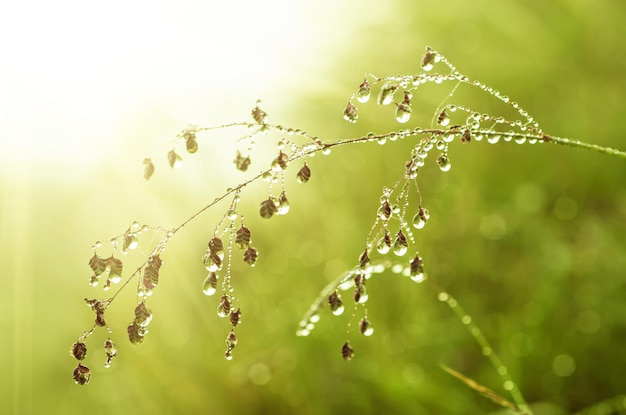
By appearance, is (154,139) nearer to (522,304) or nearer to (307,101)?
(307,101)

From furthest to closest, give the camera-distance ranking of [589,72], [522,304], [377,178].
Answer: [589,72], [377,178], [522,304]

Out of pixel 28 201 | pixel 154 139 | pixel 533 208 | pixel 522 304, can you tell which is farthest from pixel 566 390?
pixel 28 201

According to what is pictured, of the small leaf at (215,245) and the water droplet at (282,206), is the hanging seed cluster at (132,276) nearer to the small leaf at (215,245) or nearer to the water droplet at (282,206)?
the small leaf at (215,245)

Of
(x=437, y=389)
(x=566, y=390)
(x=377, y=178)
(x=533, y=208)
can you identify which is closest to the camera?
(x=437, y=389)

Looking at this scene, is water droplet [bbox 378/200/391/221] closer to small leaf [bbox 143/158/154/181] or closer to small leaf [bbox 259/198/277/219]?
small leaf [bbox 259/198/277/219]

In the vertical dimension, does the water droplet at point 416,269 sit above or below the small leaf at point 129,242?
below

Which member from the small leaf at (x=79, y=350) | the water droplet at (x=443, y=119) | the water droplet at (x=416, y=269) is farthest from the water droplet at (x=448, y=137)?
the small leaf at (x=79, y=350)

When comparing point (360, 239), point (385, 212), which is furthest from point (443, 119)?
point (360, 239)

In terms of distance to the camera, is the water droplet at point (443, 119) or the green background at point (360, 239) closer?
the water droplet at point (443, 119)

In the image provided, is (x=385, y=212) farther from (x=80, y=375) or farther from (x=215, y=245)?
(x=80, y=375)
